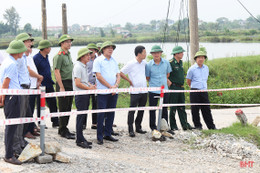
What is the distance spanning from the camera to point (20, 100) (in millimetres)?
5102

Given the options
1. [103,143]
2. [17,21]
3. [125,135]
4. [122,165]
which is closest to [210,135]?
[125,135]

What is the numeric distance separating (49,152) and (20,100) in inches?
33.2

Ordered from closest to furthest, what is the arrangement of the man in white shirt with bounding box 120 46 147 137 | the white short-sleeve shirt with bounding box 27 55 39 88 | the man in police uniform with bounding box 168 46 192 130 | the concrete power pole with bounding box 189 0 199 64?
the white short-sleeve shirt with bounding box 27 55 39 88 < the man in white shirt with bounding box 120 46 147 137 < the man in police uniform with bounding box 168 46 192 130 < the concrete power pole with bounding box 189 0 199 64

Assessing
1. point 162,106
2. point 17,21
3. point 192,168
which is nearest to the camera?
point 192,168

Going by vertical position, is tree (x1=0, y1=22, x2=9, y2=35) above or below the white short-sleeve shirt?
above

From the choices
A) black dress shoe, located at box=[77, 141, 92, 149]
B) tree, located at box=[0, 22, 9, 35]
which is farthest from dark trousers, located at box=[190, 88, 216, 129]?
tree, located at box=[0, 22, 9, 35]

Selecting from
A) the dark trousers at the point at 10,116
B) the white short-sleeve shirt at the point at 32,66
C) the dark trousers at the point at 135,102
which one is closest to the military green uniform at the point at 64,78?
the white short-sleeve shirt at the point at 32,66

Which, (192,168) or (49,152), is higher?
(49,152)

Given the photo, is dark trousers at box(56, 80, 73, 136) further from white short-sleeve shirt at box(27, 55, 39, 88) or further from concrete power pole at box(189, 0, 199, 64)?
concrete power pole at box(189, 0, 199, 64)

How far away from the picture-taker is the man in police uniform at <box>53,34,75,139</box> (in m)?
6.95

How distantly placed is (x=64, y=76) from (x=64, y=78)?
0.13 ft

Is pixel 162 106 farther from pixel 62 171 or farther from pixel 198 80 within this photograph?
pixel 62 171

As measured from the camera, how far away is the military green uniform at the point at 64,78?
6.97 meters

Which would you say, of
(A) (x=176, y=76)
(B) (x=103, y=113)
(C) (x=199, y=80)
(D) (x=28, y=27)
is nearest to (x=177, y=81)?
(A) (x=176, y=76)
